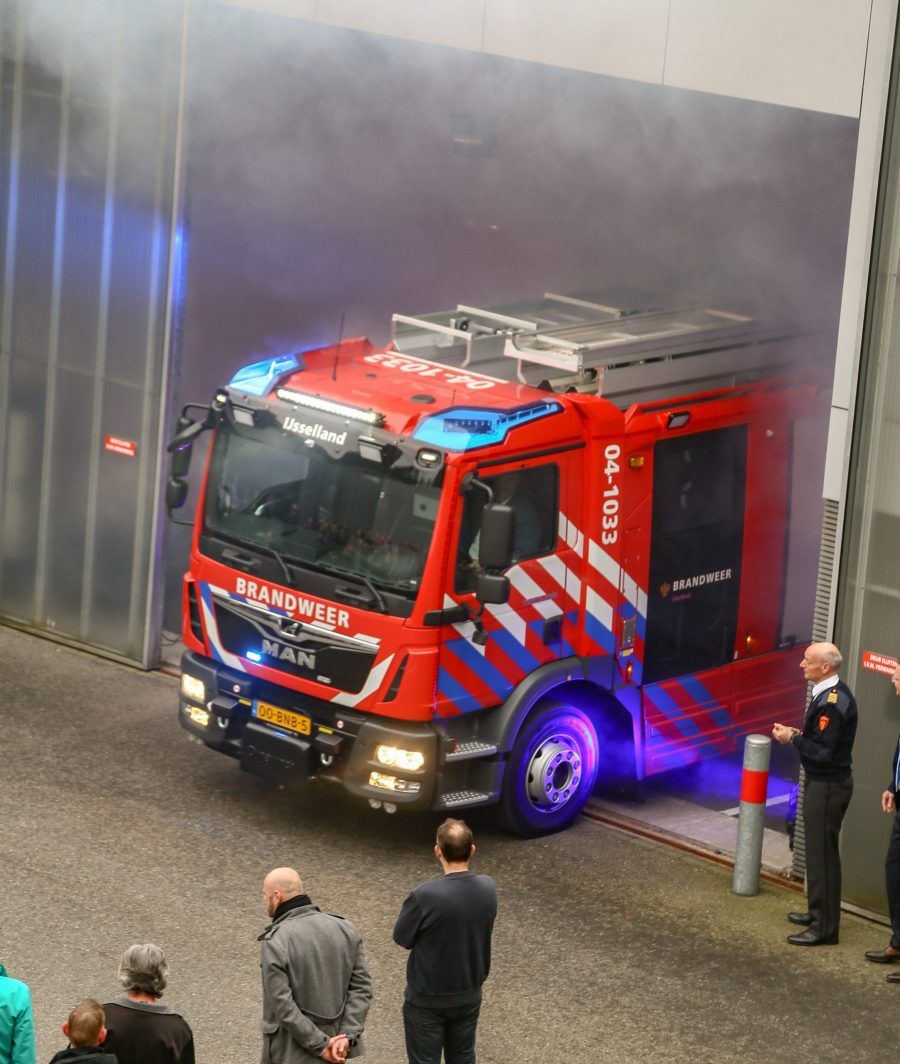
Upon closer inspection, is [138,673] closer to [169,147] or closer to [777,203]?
[169,147]

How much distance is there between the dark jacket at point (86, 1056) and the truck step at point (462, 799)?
15.2 ft

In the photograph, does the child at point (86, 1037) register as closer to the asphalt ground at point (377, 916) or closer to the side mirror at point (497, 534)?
the asphalt ground at point (377, 916)

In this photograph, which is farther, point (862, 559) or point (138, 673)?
point (138, 673)

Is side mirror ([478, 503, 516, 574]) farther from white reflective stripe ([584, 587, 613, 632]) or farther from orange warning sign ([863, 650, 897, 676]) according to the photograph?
orange warning sign ([863, 650, 897, 676])

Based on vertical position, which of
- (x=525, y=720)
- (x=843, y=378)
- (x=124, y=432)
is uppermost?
(x=843, y=378)

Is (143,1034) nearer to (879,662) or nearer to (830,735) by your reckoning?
(830,735)

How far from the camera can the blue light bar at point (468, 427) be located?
417 inches

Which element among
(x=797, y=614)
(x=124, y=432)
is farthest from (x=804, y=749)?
(x=124, y=432)

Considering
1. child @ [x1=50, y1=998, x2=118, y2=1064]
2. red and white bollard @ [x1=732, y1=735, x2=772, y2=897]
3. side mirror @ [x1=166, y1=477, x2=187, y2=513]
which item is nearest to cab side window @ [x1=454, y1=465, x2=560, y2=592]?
red and white bollard @ [x1=732, y1=735, x2=772, y2=897]

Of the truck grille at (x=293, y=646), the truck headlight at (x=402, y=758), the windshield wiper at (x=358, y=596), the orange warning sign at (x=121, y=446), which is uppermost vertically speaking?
the orange warning sign at (x=121, y=446)

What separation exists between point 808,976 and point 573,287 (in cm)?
755

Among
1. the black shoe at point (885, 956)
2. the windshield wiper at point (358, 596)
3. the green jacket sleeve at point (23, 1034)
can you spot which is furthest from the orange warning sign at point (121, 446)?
the green jacket sleeve at point (23, 1034)

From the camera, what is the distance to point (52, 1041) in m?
8.71

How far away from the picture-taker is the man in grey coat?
277 inches
